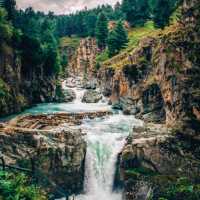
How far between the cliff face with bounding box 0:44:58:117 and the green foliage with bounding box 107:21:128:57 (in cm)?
1760

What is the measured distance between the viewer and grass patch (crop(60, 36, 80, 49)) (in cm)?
14650

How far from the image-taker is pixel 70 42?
149375mm

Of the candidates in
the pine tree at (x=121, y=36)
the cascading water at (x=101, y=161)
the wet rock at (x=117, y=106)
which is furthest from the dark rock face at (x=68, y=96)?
the cascading water at (x=101, y=161)

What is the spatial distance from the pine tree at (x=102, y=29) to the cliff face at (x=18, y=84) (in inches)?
1386

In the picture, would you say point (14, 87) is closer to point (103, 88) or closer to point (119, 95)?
point (119, 95)

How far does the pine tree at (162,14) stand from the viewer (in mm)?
76438

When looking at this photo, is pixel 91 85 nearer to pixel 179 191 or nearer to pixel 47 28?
pixel 47 28

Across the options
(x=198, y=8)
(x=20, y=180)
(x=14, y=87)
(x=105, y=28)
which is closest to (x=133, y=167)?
(x=198, y=8)

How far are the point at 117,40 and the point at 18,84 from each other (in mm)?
31159

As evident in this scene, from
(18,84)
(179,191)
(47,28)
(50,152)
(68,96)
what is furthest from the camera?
(47,28)

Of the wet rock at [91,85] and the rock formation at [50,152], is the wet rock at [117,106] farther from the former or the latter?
the wet rock at [91,85]

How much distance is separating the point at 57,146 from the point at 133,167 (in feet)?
22.1

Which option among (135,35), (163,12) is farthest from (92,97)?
(135,35)

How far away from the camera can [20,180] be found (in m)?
20.0
